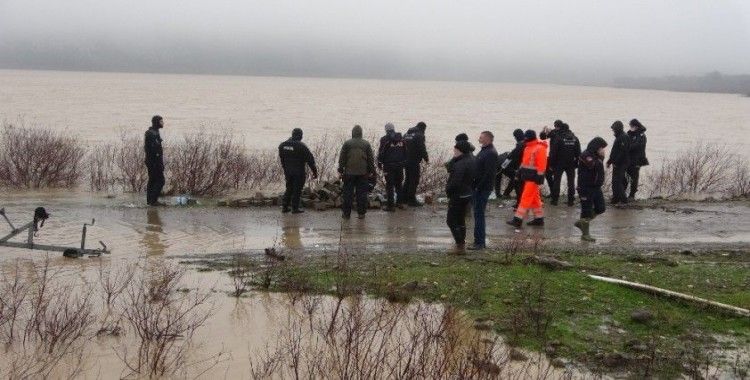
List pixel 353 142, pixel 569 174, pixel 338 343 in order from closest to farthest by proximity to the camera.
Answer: pixel 338 343 → pixel 353 142 → pixel 569 174

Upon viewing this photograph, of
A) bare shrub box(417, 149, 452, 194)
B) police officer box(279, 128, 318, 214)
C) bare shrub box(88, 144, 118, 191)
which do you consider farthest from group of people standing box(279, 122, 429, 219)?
bare shrub box(88, 144, 118, 191)

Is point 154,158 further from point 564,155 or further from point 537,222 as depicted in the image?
point 564,155

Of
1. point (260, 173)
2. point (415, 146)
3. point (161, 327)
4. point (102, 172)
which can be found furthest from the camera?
point (260, 173)

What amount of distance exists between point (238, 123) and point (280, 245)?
131ft

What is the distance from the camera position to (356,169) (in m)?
13.8

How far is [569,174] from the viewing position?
51.6 feet

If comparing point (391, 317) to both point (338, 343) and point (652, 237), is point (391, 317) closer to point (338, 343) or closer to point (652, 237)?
point (338, 343)

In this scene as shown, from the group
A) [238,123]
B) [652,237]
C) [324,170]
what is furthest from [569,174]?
[238,123]

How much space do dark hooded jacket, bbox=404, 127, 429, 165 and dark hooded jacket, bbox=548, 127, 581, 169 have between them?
8.08 ft

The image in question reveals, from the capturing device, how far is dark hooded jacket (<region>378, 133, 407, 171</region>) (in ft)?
48.0

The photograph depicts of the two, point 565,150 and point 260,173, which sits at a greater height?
point 565,150

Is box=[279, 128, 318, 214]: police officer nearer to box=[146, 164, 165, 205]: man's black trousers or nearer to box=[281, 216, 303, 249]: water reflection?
box=[281, 216, 303, 249]: water reflection

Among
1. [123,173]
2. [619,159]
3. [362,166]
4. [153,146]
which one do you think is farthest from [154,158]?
[619,159]

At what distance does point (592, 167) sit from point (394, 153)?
3427mm
